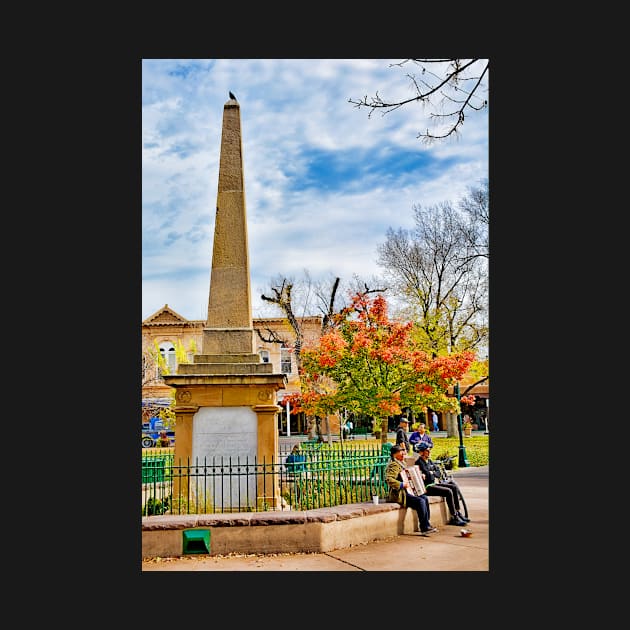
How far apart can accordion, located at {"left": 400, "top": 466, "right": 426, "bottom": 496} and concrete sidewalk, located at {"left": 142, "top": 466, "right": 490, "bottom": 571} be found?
722 mm

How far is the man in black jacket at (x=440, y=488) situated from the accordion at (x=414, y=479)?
513mm

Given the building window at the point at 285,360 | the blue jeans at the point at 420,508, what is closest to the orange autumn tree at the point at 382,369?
the blue jeans at the point at 420,508

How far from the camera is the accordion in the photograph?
362 inches

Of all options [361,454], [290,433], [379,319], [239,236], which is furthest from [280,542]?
[290,433]

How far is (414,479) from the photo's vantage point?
30.7ft

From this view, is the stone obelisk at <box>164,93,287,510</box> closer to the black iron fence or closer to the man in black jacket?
the black iron fence

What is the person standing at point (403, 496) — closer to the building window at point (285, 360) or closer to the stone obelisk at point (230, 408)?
the stone obelisk at point (230, 408)

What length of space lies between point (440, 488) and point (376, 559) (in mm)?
2716

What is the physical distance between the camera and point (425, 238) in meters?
30.9

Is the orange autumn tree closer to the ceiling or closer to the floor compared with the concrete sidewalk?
closer to the ceiling

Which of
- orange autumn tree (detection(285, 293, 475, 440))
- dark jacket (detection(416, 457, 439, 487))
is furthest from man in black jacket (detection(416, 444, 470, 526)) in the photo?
orange autumn tree (detection(285, 293, 475, 440))

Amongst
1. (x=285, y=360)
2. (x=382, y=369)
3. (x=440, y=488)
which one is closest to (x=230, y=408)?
(x=440, y=488)

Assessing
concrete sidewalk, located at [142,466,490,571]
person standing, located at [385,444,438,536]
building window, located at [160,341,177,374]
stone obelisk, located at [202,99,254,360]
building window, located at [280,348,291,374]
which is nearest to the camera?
concrete sidewalk, located at [142,466,490,571]

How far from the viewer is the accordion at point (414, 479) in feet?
30.1
